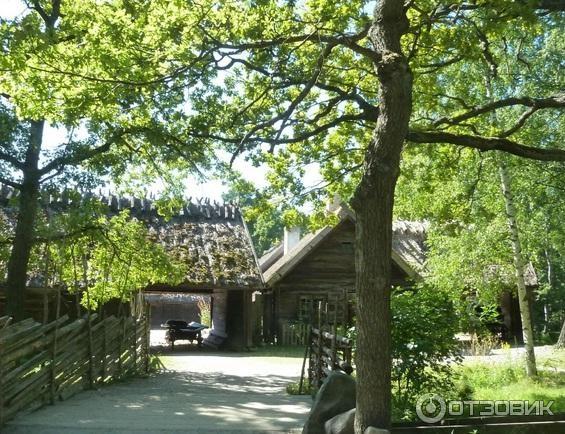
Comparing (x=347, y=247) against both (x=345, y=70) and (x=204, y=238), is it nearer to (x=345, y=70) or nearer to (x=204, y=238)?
(x=204, y=238)

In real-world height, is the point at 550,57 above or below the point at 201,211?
above

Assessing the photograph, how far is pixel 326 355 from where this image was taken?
33.5 ft

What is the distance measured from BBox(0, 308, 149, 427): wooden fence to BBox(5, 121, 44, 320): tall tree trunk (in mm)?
2506

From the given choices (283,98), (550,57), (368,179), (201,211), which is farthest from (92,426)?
(201,211)

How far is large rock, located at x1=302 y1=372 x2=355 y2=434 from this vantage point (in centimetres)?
637

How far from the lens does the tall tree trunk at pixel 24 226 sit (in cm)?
1330

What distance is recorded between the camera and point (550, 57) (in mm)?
17500

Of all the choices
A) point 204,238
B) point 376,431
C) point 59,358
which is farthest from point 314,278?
point 376,431

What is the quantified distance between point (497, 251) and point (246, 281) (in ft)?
28.1

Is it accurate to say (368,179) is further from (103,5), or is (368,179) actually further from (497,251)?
(497,251)

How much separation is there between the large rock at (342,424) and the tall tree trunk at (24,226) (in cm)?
966

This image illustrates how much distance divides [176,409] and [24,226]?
6.87 m

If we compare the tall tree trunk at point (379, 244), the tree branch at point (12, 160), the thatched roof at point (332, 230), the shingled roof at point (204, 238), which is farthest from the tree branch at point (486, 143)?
the shingled roof at point (204, 238)

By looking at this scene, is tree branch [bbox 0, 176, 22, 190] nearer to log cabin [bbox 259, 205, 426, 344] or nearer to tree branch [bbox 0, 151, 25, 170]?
tree branch [bbox 0, 151, 25, 170]
